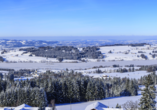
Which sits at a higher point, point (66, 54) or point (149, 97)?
point (149, 97)

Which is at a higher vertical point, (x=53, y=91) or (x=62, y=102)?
(x=53, y=91)

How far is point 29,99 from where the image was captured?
2877cm

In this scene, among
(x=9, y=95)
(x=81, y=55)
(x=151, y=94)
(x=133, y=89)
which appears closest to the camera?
(x=151, y=94)

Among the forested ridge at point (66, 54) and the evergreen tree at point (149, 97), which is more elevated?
the evergreen tree at point (149, 97)

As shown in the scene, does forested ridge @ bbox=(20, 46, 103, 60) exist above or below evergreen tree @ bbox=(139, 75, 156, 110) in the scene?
below

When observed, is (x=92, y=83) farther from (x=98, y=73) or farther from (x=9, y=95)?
(x=98, y=73)

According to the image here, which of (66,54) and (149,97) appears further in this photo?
(66,54)

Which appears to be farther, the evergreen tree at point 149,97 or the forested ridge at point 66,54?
the forested ridge at point 66,54

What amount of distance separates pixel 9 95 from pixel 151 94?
23.4m

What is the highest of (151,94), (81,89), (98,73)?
(151,94)

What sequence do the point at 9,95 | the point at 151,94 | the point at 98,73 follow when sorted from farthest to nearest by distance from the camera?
the point at 98,73 < the point at 9,95 < the point at 151,94

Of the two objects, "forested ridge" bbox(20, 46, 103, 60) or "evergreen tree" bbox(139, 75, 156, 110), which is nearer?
"evergreen tree" bbox(139, 75, 156, 110)

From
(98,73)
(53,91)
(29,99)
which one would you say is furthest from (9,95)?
(98,73)

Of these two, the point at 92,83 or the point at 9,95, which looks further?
the point at 92,83
